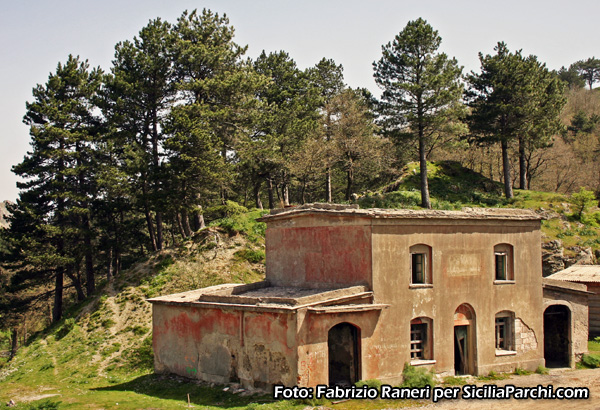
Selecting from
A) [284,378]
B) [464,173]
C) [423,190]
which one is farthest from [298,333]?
[464,173]

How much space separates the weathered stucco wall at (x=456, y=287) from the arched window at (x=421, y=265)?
A: 216mm

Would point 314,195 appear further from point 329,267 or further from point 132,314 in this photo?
point 329,267

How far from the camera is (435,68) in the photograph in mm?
35844

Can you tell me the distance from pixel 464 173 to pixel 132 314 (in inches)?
1265

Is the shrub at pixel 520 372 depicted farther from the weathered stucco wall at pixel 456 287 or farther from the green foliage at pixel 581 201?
the green foliage at pixel 581 201

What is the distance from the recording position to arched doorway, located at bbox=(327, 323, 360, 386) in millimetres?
18281

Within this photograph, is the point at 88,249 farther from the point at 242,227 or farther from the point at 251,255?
the point at 251,255

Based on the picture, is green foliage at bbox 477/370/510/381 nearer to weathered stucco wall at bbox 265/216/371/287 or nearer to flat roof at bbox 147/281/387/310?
flat roof at bbox 147/281/387/310

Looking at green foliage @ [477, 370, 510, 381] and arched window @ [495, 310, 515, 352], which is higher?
arched window @ [495, 310, 515, 352]

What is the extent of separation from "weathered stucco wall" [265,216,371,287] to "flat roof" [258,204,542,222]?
31 cm

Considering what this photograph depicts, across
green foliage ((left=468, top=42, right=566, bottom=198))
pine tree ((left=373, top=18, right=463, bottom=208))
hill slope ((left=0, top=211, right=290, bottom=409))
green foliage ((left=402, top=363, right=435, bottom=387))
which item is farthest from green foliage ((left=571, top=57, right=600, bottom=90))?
green foliage ((left=402, top=363, right=435, bottom=387))

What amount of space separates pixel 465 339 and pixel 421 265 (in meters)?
3.79

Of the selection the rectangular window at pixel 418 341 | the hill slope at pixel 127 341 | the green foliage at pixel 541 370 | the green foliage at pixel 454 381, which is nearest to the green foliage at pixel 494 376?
the green foliage at pixel 454 381

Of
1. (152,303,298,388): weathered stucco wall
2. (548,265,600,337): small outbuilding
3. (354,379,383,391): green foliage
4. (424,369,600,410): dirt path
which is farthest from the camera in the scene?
(548,265,600,337): small outbuilding
